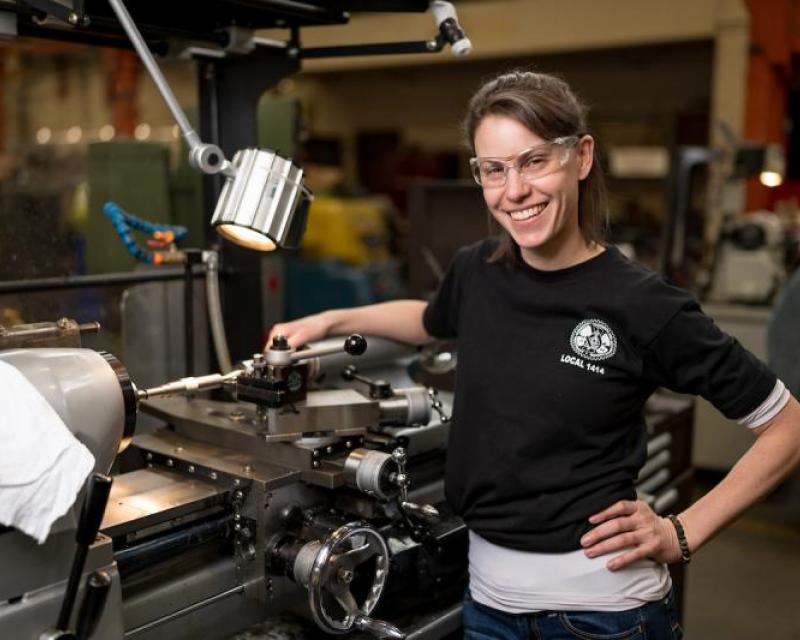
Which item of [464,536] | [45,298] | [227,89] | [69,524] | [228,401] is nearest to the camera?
[69,524]

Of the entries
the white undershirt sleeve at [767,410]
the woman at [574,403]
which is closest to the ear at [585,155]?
the woman at [574,403]

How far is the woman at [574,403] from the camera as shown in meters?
0.96

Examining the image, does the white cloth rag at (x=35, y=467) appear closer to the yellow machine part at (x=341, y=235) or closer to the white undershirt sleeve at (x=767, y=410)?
the white undershirt sleeve at (x=767, y=410)

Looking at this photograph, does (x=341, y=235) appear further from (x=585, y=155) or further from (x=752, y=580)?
(x=585, y=155)

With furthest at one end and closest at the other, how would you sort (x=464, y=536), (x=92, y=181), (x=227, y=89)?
(x=92, y=181), (x=227, y=89), (x=464, y=536)

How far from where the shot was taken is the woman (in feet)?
3.17

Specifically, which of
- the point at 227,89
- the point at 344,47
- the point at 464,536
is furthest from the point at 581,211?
the point at 227,89

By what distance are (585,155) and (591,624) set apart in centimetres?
56

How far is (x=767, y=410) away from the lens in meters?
0.96

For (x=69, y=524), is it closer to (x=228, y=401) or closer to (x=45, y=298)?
(x=228, y=401)

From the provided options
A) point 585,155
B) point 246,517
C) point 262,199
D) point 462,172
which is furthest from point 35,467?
point 462,172

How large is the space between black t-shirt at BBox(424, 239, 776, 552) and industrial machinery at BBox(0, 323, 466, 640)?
114 millimetres

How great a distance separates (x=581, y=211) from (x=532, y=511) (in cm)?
38

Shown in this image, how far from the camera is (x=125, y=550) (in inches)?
35.6
